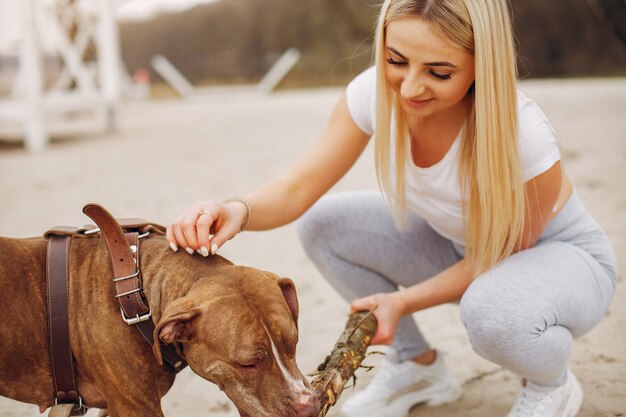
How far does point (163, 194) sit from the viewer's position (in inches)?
290

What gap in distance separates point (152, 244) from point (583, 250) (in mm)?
1697

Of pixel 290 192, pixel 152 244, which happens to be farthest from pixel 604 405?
pixel 152 244

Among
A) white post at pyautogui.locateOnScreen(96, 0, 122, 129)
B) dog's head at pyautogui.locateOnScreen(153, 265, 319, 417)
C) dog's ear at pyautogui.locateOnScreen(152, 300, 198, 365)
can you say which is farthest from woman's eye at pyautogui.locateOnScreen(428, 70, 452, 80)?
white post at pyautogui.locateOnScreen(96, 0, 122, 129)

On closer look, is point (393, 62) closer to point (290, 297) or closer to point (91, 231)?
point (290, 297)

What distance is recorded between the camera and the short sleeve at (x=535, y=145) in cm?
260

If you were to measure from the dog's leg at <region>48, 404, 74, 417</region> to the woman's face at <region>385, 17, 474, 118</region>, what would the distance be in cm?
160

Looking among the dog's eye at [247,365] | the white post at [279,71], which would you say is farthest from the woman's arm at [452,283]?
the white post at [279,71]

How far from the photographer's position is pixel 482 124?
99.2 inches

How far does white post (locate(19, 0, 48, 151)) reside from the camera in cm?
1052

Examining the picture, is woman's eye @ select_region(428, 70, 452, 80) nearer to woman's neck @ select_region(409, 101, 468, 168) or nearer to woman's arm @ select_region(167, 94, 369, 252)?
woman's neck @ select_region(409, 101, 468, 168)

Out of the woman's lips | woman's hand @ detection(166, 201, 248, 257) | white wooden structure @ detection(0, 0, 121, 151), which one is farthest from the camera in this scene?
white wooden structure @ detection(0, 0, 121, 151)

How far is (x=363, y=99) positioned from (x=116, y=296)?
54.3 inches

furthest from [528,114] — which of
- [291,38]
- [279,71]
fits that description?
[291,38]

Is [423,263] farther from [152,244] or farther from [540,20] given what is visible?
[540,20]
